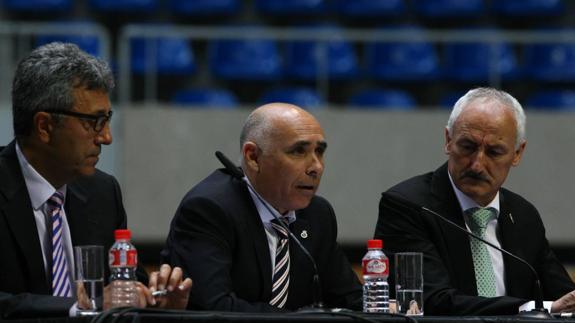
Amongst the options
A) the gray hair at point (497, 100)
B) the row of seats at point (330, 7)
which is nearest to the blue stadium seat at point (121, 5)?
the row of seats at point (330, 7)

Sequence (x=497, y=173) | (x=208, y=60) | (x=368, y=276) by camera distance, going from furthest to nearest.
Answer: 1. (x=208, y=60)
2. (x=497, y=173)
3. (x=368, y=276)

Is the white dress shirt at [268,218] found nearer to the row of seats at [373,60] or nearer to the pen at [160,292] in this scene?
the pen at [160,292]

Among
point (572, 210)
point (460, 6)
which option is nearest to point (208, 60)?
point (460, 6)

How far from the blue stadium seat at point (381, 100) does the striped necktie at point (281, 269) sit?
4.58 m

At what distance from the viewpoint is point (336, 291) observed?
4.17 meters

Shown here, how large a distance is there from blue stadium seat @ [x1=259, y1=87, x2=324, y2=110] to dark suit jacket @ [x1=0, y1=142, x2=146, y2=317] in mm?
4236

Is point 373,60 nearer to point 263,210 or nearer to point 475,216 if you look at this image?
point 475,216

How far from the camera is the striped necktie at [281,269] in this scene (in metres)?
3.97

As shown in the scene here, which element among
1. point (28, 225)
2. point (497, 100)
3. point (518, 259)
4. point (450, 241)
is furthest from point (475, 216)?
point (28, 225)

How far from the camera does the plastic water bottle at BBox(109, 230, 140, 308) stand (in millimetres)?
3221

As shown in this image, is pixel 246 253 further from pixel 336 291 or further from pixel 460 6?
pixel 460 6

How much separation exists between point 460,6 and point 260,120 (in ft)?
18.2

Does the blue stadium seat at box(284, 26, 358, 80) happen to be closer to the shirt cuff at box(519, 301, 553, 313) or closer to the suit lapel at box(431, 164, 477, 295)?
the suit lapel at box(431, 164, 477, 295)

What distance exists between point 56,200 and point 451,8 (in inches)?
233
